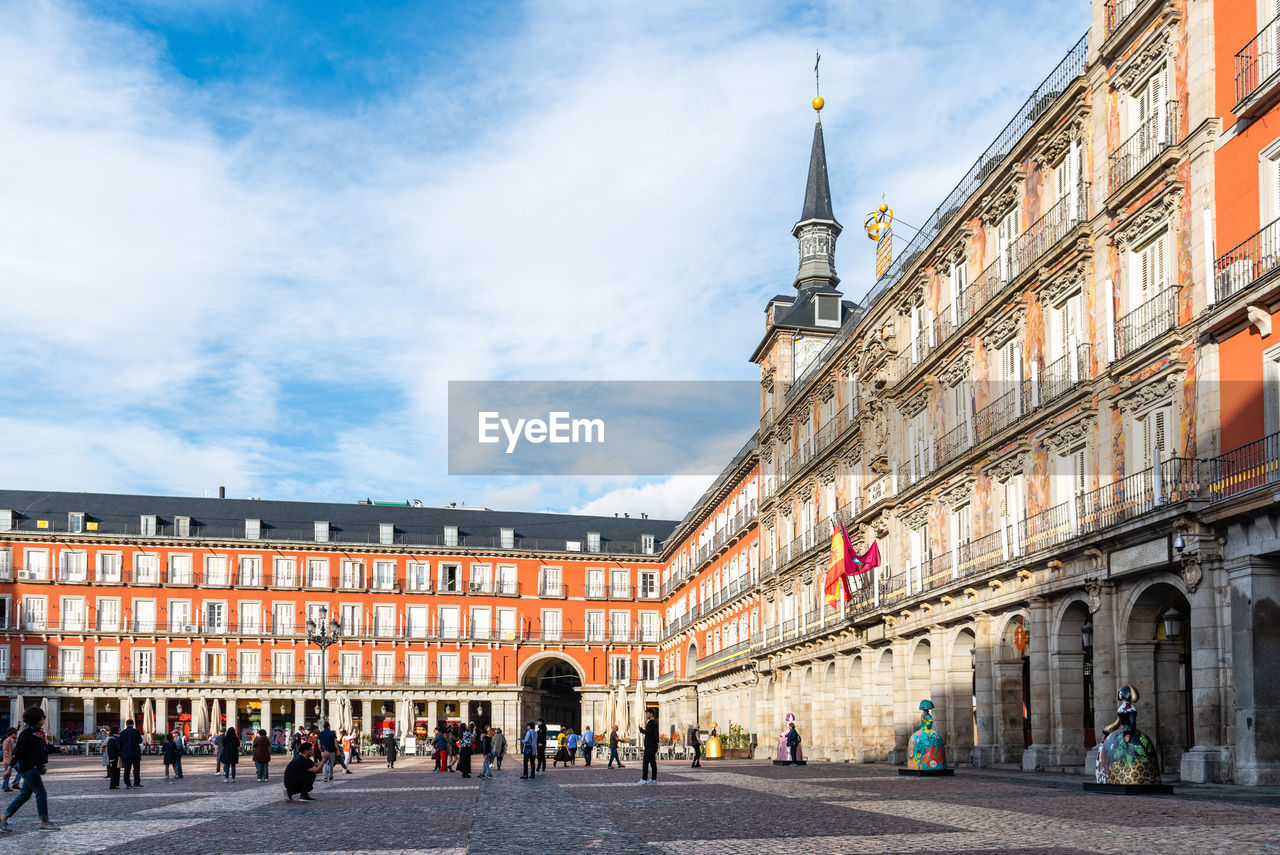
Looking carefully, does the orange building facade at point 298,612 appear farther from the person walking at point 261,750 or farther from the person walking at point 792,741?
the person walking at point 261,750

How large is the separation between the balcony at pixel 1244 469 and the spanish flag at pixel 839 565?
19256 mm

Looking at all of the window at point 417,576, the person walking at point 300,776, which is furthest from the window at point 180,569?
the person walking at point 300,776

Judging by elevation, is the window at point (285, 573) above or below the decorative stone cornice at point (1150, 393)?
below

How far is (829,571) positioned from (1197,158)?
23.4 meters

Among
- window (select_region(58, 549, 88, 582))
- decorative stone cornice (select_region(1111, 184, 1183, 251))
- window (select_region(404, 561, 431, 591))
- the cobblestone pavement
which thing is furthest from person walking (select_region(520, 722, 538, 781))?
window (select_region(58, 549, 88, 582))

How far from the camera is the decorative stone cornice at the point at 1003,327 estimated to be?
32062 mm

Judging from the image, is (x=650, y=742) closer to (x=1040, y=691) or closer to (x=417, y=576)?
(x=1040, y=691)

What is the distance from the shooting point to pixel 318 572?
90.4 meters

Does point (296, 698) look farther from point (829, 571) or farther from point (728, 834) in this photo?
point (728, 834)

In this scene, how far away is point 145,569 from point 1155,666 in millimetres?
75296

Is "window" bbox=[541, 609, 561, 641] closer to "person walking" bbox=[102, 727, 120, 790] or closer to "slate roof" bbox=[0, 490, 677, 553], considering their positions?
"slate roof" bbox=[0, 490, 677, 553]

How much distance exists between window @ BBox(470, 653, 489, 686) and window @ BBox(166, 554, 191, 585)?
789 inches

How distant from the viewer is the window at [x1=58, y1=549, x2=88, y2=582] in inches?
3386

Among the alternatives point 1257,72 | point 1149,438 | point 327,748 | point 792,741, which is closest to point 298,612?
point 792,741
